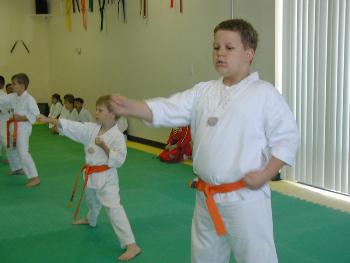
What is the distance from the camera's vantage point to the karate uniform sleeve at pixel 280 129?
205 cm

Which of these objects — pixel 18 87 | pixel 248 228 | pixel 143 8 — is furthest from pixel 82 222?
pixel 143 8

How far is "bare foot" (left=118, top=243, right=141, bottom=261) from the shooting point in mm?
3449

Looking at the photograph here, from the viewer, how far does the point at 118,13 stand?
9352mm

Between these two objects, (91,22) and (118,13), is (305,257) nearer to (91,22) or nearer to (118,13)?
(118,13)

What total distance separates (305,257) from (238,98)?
72.7 inches

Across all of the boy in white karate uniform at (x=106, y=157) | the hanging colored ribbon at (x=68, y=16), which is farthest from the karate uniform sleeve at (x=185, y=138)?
the hanging colored ribbon at (x=68, y=16)

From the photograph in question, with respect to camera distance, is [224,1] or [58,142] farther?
[58,142]

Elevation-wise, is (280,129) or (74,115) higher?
(280,129)

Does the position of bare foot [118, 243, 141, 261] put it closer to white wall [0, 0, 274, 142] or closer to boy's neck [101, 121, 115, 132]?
boy's neck [101, 121, 115, 132]

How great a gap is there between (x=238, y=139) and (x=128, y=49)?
288 inches

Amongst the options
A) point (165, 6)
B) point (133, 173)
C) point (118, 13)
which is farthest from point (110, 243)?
point (118, 13)

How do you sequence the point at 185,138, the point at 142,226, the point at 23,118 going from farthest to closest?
the point at 185,138 < the point at 23,118 < the point at 142,226

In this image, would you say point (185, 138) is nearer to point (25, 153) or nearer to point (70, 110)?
point (25, 153)

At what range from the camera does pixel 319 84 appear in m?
5.36
